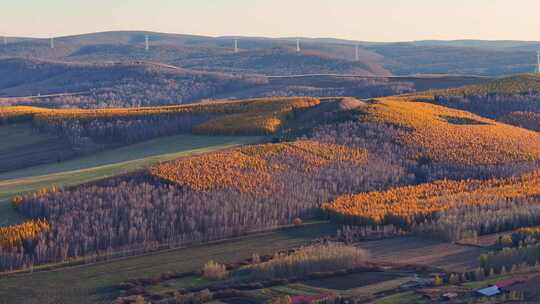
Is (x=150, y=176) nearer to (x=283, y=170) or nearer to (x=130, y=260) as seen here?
(x=283, y=170)

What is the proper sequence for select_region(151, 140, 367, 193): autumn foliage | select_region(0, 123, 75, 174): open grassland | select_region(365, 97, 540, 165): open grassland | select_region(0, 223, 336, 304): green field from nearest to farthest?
select_region(0, 223, 336, 304): green field → select_region(151, 140, 367, 193): autumn foliage → select_region(365, 97, 540, 165): open grassland → select_region(0, 123, 75, 174): open grassland

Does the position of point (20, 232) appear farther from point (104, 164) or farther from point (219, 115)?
point (219, 115)

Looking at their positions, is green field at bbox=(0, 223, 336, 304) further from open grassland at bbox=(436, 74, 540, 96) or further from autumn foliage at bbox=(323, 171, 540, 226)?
open grassland at bbox=(436, 74, 540, 96)

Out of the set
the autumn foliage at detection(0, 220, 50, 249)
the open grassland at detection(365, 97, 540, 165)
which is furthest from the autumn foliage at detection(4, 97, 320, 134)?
the autumn foliage at detection(0, 220, 50, 249)

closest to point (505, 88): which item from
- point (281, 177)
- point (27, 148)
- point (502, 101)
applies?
point (502, 101)

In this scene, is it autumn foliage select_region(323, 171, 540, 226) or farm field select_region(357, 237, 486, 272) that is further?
autumn foliage select_region(323, 171, 540, 226)

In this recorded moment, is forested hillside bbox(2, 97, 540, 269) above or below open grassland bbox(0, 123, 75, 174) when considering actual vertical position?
above
